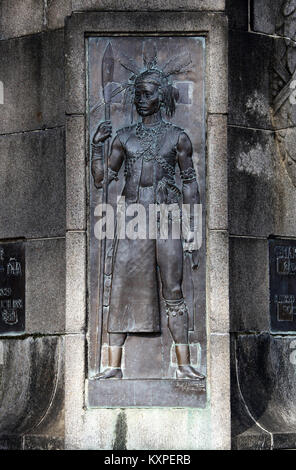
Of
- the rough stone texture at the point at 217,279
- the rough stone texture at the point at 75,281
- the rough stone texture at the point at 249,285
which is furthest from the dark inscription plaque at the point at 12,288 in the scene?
the rough stone texture at the point at 249,285

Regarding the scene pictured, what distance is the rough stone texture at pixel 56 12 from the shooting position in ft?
44.7

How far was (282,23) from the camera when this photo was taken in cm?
1404

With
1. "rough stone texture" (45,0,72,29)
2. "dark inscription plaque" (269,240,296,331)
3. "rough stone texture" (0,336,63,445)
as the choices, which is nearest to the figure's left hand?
"dark inscription plaque" (269,240,296,331)

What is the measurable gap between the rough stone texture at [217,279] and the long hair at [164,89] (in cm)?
139

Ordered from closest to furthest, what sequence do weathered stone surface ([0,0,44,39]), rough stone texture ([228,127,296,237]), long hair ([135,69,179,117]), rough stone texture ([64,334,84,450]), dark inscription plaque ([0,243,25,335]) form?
rough stone texture ([64,334,84,450]) < long hair ([135,69,179,117]) < rough stone texture ([228,127,296,237]) < dark inscription plaque ([0,243,25,335]) < weathered stone surface ([0,0,44,39])

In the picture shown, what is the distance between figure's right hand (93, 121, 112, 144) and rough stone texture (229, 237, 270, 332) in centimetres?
174

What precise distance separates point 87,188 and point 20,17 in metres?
2.37

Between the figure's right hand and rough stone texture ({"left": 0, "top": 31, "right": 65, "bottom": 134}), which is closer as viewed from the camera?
the figure's right hand

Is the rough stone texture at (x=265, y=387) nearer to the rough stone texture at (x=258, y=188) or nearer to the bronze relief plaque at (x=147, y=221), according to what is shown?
the bronze relief plaque at (x=147, y=221)

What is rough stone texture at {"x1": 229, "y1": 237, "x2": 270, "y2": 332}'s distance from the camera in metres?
13.2

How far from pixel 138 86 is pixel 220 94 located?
2.84 feet

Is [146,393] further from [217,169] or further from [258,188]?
[258,188]

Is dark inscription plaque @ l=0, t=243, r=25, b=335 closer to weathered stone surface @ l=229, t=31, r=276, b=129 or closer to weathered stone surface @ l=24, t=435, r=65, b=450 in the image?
weathered stone surface @ l=24, t=435, r=65, b=450

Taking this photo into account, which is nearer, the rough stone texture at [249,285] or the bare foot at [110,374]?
the bare foot at [110,374]
